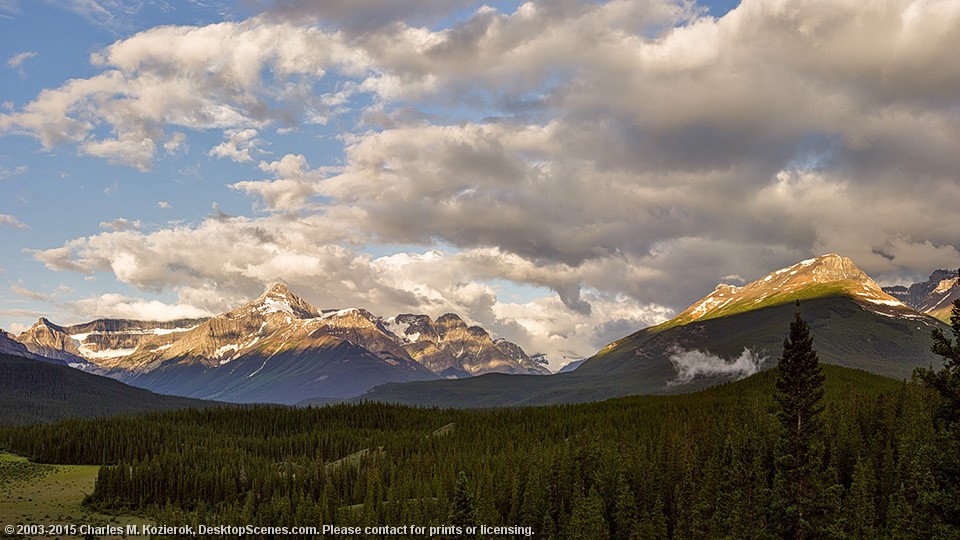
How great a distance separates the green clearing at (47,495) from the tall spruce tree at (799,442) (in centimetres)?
11421

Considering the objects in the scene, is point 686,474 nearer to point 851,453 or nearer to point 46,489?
point 851,453

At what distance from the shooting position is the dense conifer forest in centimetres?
6762

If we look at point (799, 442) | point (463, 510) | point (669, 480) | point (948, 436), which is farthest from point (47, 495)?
point (948, 436)

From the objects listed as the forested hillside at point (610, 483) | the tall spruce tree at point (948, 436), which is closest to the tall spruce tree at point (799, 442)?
the forested hillside at point (610, 483)

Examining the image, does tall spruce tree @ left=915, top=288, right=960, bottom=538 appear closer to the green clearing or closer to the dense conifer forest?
the dense conifer forest

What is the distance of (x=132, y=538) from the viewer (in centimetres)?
12256

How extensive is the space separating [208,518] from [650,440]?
99.1 m

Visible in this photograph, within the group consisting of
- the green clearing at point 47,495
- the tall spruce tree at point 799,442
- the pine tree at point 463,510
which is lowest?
the green clearing at point 47,495

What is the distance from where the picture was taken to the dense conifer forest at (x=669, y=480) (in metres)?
67.6

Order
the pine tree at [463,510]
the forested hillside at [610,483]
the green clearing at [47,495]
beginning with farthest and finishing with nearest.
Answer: the green clearing at [47,495] → the forested hillside at [610,483] → the pine tree at [463,510]

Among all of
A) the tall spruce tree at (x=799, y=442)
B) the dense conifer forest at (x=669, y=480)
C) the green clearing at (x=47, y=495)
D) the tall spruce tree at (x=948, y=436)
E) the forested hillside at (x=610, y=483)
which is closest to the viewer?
the tall spruce tree at (x=948, y=436)

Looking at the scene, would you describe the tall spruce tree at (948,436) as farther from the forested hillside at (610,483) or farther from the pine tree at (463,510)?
the pine tree at (463,510)

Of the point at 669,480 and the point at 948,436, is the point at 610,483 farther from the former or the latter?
the point at 948,436

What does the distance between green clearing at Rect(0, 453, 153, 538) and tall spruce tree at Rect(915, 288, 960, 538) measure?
126 meters
